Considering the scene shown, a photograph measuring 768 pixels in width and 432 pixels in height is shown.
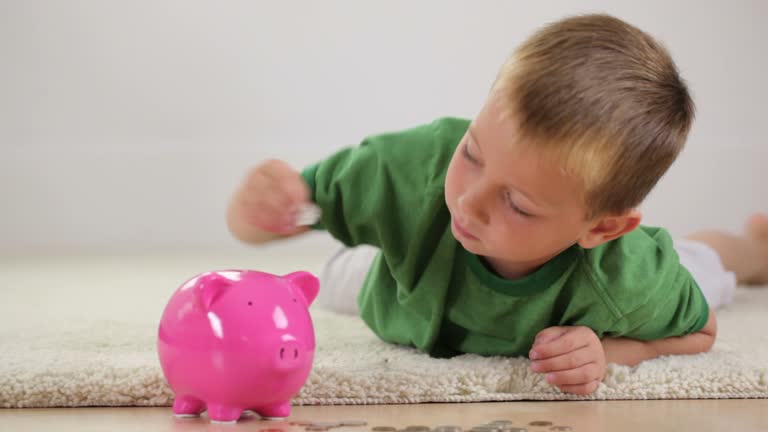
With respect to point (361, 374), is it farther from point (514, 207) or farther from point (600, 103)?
point (600, 103)

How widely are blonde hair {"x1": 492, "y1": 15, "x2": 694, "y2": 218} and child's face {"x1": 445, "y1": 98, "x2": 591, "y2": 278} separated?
0.5 inches

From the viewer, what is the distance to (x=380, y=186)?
1018mm

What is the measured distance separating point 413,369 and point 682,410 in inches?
10.0

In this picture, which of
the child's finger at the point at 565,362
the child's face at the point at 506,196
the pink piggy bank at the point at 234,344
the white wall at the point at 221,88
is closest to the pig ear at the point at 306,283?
the pink piggy bank at the point at 234,344

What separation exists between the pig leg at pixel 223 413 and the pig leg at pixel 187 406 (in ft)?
0.09

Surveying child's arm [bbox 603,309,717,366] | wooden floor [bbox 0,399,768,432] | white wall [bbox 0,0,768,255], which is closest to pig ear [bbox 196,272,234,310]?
wooden floor [bbox 0,399,768,432]

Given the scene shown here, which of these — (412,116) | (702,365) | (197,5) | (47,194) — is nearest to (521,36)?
(412,116)

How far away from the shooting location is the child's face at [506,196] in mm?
835

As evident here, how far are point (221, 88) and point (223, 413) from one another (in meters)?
1.65

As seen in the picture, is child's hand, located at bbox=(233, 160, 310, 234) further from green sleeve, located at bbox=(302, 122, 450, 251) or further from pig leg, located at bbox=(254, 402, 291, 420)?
pig leg, located at bbox=(254, 402, 291, 420)

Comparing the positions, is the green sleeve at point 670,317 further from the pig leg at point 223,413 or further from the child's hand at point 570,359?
the pig leg at point 223,413

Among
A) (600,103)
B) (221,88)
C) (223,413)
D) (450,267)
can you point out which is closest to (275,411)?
(223,413)

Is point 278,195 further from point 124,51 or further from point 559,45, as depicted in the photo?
point 124,51

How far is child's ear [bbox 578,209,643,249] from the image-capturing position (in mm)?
923
